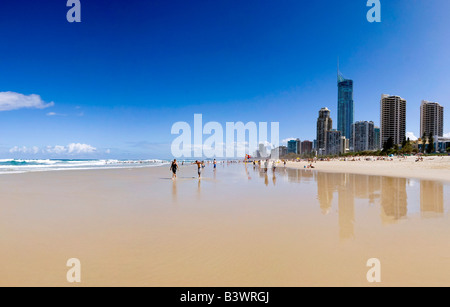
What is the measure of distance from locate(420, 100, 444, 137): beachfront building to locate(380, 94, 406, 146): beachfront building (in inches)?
871

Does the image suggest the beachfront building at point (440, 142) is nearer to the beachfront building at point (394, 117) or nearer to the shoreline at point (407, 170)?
the beachfront building at point (394, 117)

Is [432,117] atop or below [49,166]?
atop

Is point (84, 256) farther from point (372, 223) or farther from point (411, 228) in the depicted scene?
point (411, 228)

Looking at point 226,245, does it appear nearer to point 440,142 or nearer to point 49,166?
point 49,166

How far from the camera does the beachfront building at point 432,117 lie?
181m

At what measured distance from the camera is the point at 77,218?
7715 mm

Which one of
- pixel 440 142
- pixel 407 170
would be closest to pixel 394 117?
pixel 440 142

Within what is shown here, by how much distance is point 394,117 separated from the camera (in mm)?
176375

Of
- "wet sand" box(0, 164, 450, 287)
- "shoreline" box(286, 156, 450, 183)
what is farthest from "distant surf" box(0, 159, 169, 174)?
"shoreline" box(286, 156, 450, 183)

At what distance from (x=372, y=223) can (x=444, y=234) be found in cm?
161

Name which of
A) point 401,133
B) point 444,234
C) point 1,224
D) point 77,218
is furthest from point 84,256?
point 401,133

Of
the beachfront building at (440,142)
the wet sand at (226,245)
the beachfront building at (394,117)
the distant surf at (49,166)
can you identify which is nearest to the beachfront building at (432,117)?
the beachfront building at (394,117)

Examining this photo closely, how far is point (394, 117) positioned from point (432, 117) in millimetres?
36274

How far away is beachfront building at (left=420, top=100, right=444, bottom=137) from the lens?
181 meters
